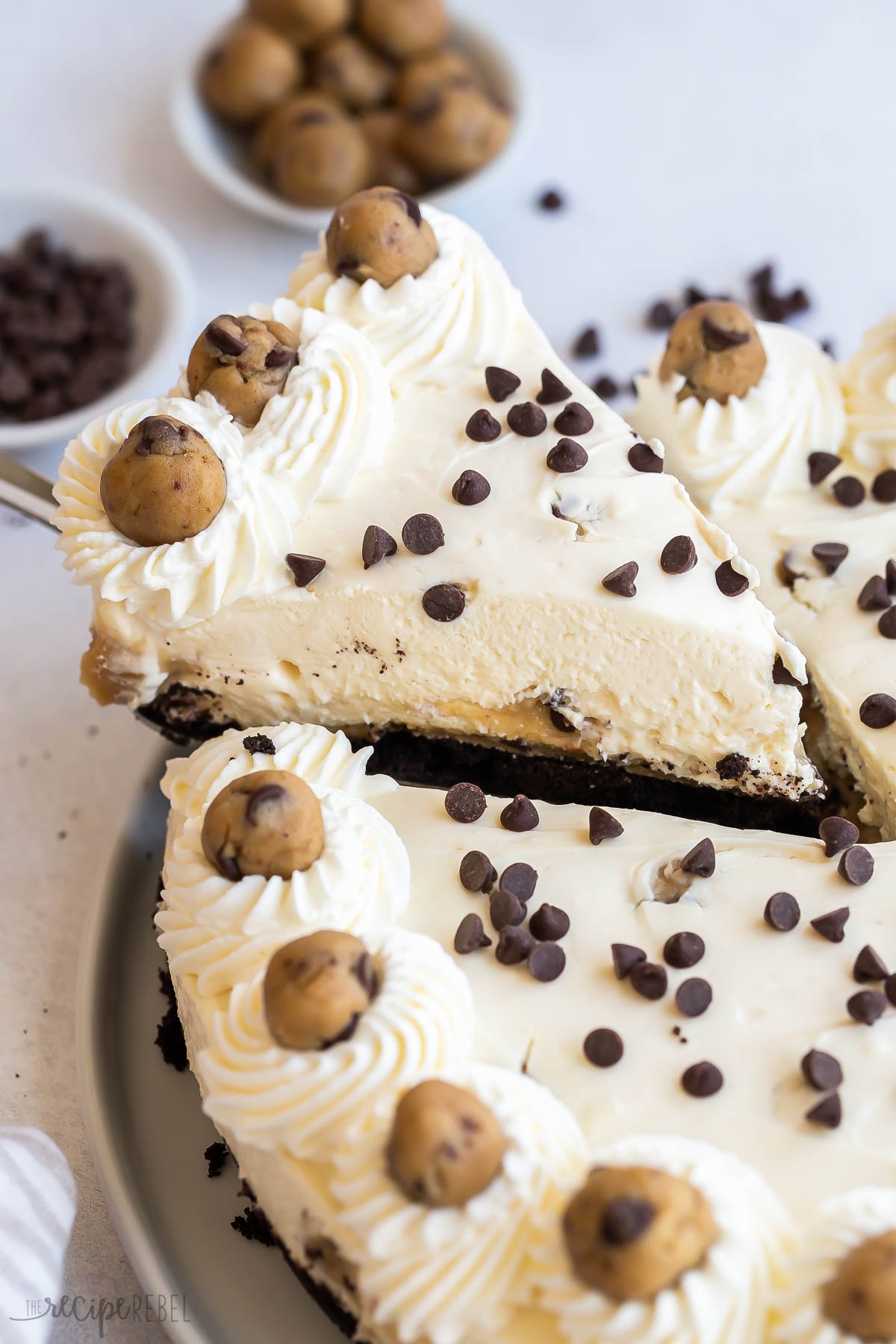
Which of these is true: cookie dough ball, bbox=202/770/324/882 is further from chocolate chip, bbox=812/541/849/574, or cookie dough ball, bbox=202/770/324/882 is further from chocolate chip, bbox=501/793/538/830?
chocolate chip, bbox=812/541/849/574

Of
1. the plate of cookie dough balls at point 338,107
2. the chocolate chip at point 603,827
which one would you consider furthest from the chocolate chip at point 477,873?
the plate of cookie dough balls at point 338,107

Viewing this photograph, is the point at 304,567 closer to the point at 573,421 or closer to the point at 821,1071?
the point at 573,421

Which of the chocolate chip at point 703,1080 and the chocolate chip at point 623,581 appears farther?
the chocolate chip at point 623,581

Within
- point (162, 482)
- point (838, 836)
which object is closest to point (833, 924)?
point (838, 836)

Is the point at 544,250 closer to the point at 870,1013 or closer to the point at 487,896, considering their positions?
the point at 487,896

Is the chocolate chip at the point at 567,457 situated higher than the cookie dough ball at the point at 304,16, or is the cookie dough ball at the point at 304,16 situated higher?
the cookie dough ball at the point at 304,16

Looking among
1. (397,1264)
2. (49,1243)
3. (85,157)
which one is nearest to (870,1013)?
(397,1264)

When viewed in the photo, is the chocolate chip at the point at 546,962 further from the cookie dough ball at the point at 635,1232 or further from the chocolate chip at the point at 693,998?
the cookie dough ball at the point at 635,1232
